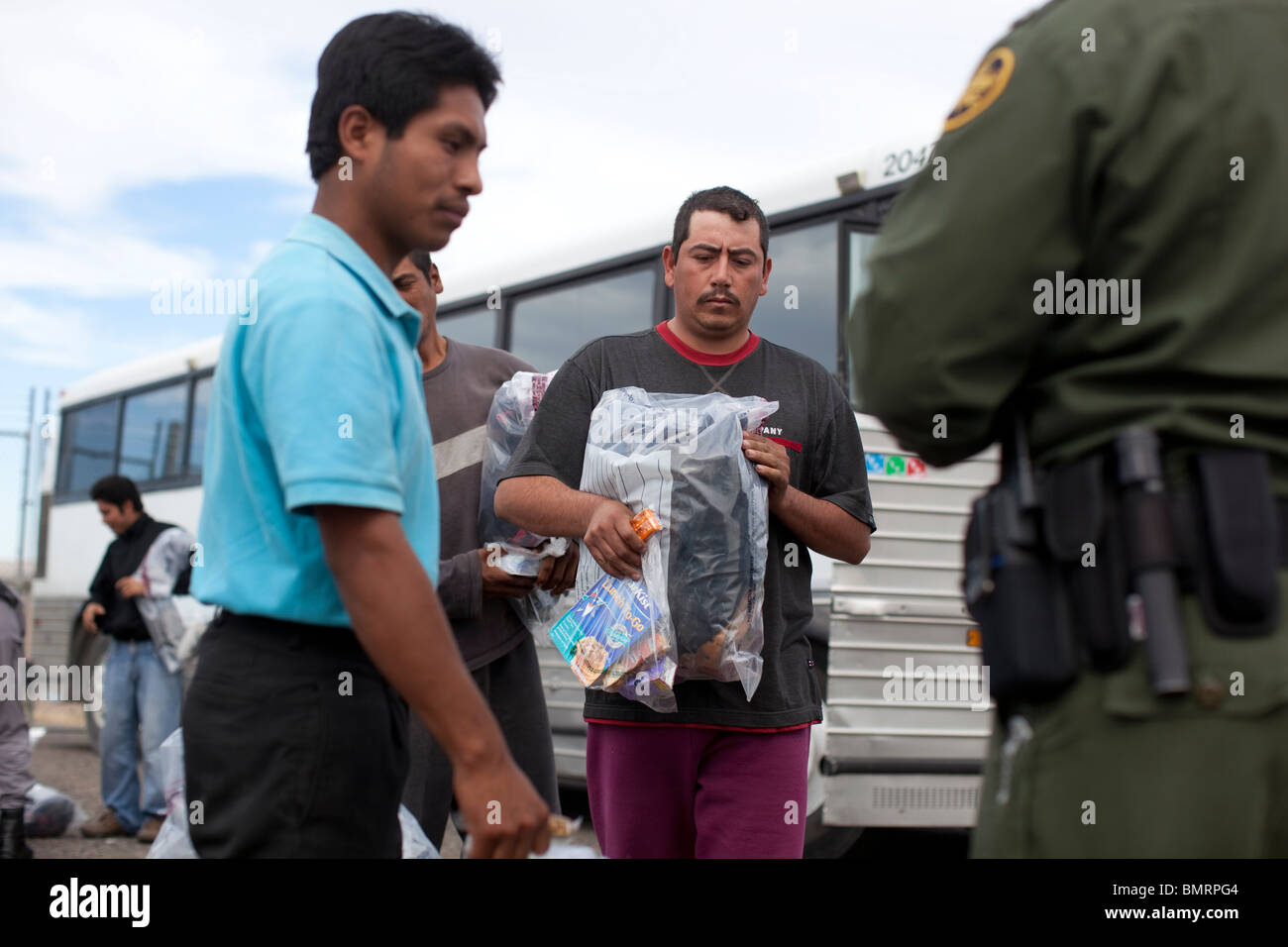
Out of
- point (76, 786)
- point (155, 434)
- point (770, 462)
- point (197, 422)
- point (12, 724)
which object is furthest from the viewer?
point (155, 434)

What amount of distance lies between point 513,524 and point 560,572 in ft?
0.58

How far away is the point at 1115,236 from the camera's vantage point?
63.2 inches

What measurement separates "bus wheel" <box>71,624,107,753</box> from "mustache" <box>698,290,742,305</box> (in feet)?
33.8

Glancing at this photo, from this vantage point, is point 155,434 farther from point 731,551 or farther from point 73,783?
point 731,551

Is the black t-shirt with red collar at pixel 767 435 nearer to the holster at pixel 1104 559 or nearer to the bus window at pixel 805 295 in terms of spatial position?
the holster at pixel 1104 559

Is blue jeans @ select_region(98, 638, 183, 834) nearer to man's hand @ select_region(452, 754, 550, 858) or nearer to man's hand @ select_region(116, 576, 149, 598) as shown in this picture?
man's hand @ select_region(116, 576, 149, 598)

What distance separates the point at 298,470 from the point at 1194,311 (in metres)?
Answer: 1.17

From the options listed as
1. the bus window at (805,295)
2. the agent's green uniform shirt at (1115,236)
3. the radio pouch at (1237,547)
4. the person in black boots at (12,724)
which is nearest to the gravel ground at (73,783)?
the person in black boots at (12,724)

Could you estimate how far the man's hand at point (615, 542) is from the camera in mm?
2732

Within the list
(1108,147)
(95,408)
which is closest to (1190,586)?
(1108,147)

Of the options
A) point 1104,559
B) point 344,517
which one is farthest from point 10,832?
point 1104,559

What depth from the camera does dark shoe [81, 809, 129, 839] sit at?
25.6ft

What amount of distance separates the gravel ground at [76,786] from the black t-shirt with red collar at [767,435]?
2.06 m
